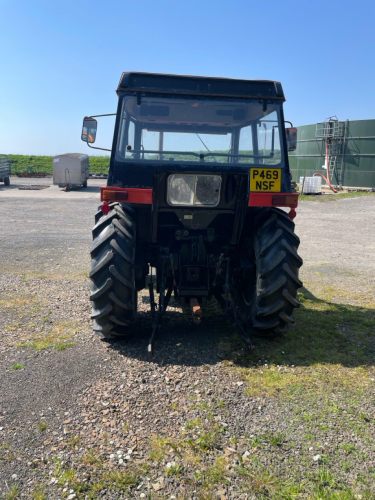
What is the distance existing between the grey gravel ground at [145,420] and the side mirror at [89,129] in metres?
2.24

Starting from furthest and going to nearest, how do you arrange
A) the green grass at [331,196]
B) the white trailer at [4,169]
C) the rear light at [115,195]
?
the white trailer at [4,169], the green grass at [331,196], the rear light at [115,195]

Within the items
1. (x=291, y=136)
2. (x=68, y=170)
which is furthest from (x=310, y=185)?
(x=291, y=136)

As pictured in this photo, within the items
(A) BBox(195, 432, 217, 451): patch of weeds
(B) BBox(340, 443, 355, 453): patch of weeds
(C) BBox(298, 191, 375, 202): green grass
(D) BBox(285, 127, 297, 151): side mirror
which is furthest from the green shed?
(A) BBox(195, 432, 217, 451): patch of weeds

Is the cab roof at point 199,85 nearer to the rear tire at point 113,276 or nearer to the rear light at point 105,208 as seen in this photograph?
the rear light at point 105,208

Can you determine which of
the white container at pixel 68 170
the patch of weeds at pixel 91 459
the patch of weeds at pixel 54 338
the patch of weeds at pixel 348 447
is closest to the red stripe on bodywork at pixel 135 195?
the patch of weeds at pixel 54 338

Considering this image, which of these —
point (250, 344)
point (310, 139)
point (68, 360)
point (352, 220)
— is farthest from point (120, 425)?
point (310, 139)

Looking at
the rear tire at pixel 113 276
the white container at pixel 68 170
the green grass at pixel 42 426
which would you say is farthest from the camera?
the white container at pixel 68 170

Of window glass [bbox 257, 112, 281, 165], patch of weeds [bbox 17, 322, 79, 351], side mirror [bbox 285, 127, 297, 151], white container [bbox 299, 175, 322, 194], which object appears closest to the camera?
patch of weeds [bbox 17, 322, 79, 351]

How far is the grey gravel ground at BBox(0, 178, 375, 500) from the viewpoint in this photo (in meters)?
2.45

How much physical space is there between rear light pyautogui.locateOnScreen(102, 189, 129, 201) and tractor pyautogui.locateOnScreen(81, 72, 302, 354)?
0.01 metres

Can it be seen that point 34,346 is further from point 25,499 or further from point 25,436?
point 25,499

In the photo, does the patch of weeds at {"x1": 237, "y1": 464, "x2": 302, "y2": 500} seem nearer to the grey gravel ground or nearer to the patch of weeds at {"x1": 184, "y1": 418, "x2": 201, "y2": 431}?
the grey gravel ground

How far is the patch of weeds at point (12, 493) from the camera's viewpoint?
2.31 metres

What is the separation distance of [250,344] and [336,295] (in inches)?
111
